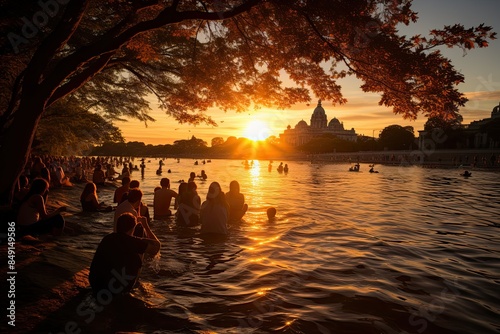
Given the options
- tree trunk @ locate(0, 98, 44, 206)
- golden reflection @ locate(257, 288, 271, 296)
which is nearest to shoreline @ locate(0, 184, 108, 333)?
tree trunk @ locate(0, 98, 44, 206)

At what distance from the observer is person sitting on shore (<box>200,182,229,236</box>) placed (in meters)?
9.26

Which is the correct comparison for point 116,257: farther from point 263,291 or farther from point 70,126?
point 70,126

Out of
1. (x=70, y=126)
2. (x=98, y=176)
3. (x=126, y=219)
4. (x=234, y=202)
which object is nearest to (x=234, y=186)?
(x=234, y=202)

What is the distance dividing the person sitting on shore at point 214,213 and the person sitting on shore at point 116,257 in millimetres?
4069

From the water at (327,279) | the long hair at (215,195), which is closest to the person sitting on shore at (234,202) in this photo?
the water at (327,279)

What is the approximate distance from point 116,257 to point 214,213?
4.72 m

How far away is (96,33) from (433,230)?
53.1ft

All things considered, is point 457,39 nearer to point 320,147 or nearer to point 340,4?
point 340,4

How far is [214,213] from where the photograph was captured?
9688 millimetres

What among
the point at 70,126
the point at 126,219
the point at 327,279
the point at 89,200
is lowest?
the point at 327,279

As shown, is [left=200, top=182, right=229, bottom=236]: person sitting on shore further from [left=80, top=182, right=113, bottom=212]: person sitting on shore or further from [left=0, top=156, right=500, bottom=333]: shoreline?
[left=80, top=182, right=113, bottom=212]: person sitting on shore

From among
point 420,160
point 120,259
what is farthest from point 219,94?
point 420,160

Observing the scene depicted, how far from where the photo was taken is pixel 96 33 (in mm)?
14703

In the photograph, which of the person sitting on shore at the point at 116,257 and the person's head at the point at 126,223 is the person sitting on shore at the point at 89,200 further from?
the person's head at the point at 126,223
